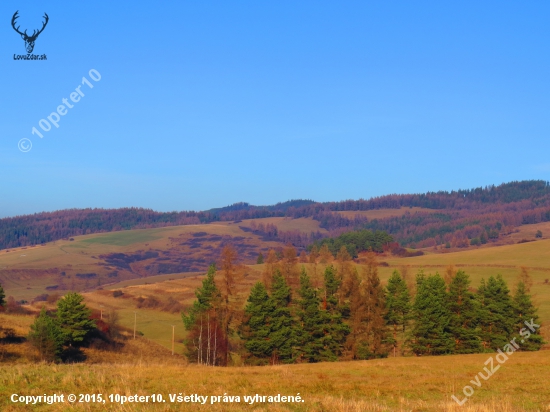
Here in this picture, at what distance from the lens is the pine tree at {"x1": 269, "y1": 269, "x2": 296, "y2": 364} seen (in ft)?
179

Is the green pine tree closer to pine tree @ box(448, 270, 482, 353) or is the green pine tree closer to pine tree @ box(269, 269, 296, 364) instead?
pine tree @ box(269, 269, 296, 364)

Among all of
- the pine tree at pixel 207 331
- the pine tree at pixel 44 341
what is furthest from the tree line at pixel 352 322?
the pine tree at pixel 44 341

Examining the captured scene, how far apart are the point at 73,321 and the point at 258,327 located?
19.4 m

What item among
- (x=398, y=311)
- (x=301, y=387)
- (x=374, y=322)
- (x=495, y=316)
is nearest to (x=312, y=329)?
(x=374, y=322)

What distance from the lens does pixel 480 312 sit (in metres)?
57.6

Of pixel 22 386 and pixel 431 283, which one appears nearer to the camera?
pixel 22 386

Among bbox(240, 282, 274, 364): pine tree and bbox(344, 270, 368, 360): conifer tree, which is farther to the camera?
bbox(344, 270, 368, 360): conifer tree

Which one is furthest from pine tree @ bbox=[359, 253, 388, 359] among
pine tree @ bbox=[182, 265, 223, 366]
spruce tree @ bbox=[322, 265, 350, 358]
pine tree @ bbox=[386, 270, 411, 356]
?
pine tree @ bbox=[182, 265, 223, 366]

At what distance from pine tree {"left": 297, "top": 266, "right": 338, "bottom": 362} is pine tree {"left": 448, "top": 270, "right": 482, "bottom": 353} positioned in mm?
13734

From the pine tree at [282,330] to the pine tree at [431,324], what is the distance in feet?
43.1

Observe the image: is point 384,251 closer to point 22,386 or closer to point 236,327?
point 236,327

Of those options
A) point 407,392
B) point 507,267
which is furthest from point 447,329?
point 507,267

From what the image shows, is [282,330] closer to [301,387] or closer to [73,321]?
[73,321]

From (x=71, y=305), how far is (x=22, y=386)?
4269 cm
